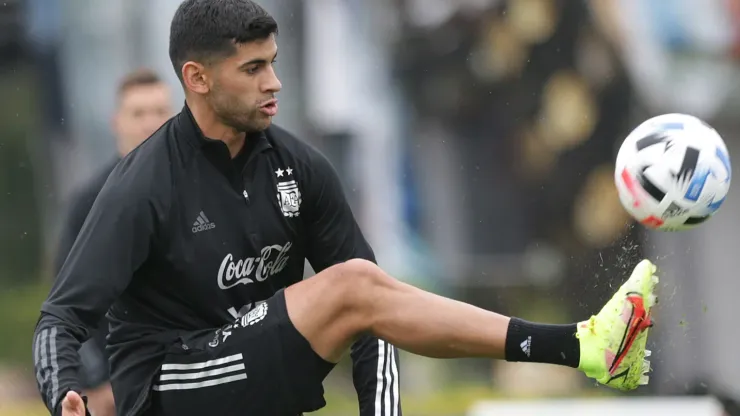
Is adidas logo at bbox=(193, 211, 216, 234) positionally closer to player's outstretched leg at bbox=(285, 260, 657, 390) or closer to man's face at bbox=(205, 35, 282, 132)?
man's face at bbox=(205, 35, 282, 132)

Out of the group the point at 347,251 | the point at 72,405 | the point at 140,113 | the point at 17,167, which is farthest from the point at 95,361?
the point at 17,167

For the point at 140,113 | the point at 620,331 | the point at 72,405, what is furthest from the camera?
the point at 140,113

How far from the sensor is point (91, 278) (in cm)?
450

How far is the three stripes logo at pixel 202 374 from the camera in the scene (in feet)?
15.4

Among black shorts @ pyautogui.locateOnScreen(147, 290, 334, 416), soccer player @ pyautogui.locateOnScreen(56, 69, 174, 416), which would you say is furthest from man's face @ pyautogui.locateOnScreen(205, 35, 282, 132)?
soccer player @ pyautogui.locateOnScreen(56, 69, 174, 416)

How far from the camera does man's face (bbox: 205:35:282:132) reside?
4.81 m

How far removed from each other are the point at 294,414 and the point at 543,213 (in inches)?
258

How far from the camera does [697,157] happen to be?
186 inches

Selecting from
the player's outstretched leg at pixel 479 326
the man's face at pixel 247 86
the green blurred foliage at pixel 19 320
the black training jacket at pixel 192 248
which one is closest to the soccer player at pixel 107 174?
the black training jacket at pixel 192 248

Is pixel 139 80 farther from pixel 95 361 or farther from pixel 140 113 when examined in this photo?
pixel 95 361

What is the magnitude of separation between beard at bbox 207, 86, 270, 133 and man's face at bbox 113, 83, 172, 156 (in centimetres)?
189

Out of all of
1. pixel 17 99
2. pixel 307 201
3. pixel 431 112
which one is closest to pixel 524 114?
pixel 431 112

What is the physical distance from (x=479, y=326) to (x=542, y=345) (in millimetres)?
207

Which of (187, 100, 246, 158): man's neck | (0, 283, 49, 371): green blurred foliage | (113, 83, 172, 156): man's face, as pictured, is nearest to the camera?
(187, 100, 246, 158): man's neck
